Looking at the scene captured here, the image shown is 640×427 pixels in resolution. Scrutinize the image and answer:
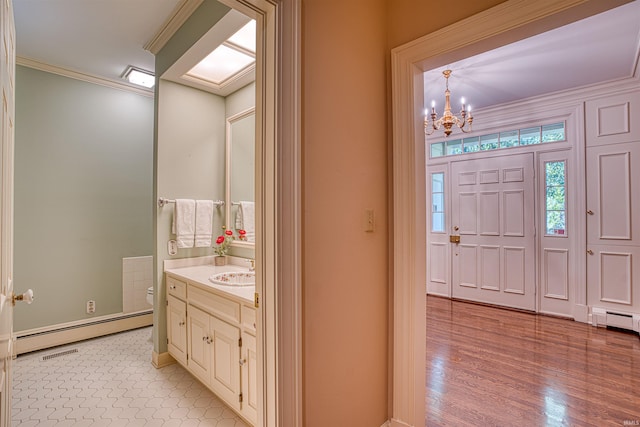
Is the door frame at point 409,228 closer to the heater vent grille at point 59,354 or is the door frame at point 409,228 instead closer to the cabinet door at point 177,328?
the cabinet door at point 177,328

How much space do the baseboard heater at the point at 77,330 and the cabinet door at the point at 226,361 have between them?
1.99m

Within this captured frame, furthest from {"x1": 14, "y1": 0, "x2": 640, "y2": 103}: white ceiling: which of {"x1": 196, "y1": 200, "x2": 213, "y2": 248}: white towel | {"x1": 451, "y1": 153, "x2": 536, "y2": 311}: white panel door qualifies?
{"x1": 196, "y1": 200, "x2": 213, "y2": 248}: white towel

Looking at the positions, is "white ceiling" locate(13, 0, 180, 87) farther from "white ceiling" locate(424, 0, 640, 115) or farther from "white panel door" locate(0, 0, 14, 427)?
"white ceiling" locate(424, 0, 640, 115)

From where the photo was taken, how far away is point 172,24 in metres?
2.32

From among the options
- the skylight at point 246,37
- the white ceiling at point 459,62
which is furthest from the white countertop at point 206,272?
the white ceiling at point 459,62

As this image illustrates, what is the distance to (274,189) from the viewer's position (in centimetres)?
112

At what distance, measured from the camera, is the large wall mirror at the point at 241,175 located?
2.84m

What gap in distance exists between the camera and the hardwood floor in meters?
1.85

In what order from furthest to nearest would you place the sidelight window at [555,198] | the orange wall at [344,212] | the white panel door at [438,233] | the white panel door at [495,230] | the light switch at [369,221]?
the white panel door at [438,233], the white panel door at [495,230], the sidelight window at [555,198], the light switch at [369,221], the orange wall at [344,212]

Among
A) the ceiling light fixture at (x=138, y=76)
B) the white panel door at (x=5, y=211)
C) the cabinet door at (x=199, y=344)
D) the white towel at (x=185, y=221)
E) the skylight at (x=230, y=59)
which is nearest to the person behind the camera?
the white panel door at (x=5, y=211)

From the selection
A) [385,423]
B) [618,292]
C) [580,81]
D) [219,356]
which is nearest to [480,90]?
[580,81]

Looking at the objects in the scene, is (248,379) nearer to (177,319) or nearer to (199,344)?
(199,344)

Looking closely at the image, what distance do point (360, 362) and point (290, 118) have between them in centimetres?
118

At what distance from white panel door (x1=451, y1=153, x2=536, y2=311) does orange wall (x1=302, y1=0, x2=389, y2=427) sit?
323cm
